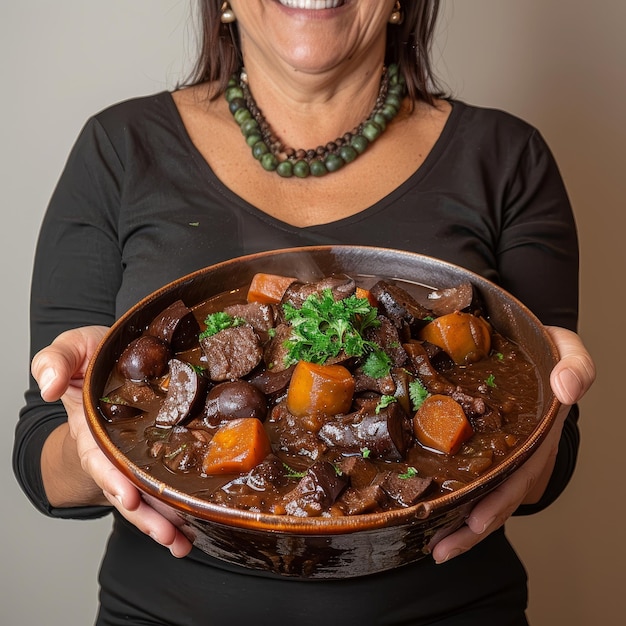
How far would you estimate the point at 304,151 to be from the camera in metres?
2.48

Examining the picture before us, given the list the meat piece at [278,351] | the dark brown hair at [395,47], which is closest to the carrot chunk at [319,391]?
the meat piece at [278,351]

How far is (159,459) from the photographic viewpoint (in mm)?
1438

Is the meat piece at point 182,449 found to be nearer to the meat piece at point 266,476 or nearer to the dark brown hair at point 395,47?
the meat piece at point 266,476

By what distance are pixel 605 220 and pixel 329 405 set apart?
2.38m

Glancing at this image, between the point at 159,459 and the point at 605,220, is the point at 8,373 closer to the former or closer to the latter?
the point at 159,459

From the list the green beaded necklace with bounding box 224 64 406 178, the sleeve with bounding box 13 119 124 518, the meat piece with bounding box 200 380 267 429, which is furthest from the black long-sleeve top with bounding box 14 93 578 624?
the meat piece with bounding box 200 380 267 429

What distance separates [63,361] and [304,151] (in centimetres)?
102

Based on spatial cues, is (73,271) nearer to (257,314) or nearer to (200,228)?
(200,228)

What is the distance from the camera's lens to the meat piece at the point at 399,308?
171cm

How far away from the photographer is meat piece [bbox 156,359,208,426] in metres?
1.51

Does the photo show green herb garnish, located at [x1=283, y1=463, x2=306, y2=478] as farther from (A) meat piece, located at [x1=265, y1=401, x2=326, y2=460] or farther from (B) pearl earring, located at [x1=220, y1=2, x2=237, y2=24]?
(B) pearl earring, located at [x1=220, y1=2, x2=237, y2=24]

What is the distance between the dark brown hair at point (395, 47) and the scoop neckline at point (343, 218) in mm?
146

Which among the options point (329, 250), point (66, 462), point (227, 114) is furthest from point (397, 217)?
point (66, 462)

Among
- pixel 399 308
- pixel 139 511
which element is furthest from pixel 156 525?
pixel 399 308
